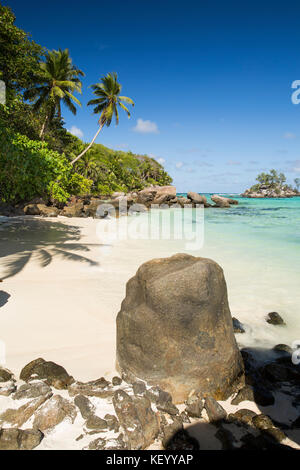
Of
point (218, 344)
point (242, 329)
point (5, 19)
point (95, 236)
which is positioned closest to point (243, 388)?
point (218, 344)

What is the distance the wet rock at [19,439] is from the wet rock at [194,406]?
144 cm

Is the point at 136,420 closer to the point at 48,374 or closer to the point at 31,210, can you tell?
the point at 48,374

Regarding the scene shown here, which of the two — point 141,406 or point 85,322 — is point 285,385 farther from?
point 85,322

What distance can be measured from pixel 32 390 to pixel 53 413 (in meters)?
0.46

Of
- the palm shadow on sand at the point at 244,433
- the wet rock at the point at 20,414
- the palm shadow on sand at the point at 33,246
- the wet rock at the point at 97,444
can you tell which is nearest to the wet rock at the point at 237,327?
the palm shadow on sand at the point at 244,433

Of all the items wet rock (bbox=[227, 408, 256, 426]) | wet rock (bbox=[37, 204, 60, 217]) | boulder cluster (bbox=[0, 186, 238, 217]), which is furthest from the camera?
boulder cluster (bbox=[0, 186, 238, 217])

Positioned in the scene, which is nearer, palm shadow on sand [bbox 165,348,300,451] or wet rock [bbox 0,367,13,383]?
palm shadow on sand [bbox 165,348,300,451]

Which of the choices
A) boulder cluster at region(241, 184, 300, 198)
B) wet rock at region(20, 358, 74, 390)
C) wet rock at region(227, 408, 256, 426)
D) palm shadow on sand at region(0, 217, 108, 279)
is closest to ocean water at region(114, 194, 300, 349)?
wet rock at region(227, 408, 256, 426)

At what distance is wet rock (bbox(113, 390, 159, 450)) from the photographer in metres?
2.27

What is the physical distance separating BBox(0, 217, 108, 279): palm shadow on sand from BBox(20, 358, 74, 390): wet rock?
14.2 feet

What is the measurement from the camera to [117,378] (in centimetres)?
312

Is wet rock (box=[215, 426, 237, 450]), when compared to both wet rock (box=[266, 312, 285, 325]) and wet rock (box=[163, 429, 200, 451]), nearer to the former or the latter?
wet rock (box=[163, 429, 200, 451])

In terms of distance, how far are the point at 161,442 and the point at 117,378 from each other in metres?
0.94

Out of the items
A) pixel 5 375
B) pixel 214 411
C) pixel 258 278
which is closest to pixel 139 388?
pixel 214 411
